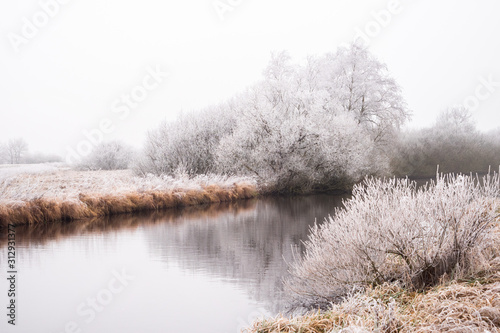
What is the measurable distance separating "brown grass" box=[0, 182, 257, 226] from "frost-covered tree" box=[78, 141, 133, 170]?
19496 millimetres

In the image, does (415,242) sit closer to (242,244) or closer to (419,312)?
(419,312)

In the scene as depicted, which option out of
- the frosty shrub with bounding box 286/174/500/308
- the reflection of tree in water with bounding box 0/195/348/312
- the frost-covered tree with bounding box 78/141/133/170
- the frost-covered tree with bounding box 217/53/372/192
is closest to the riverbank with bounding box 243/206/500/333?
the frosty shrub with bounding box 286/174/500/308

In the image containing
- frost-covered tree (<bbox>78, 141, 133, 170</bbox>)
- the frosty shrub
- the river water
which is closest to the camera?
the frosty shrub

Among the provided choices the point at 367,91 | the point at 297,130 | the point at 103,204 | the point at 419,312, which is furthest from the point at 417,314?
the point at 367,91

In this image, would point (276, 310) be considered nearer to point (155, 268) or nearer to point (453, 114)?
point (155, 268)

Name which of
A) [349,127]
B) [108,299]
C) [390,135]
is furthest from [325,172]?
[108,299]

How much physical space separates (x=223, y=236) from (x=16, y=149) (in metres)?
36.1

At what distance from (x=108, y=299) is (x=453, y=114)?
4042 cm

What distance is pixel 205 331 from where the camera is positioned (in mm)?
5215

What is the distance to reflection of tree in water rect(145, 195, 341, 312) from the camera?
7242 millimetres

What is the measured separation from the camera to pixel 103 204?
15305mm

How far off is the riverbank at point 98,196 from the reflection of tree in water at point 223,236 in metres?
0.54

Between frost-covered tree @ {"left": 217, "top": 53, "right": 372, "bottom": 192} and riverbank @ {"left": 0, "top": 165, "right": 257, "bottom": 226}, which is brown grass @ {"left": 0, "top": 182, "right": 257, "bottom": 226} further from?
frost-covered tree @ {"left": 217, "top": 53, "right": 372, "bottom": 192}

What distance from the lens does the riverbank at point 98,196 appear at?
1270 centimetres
